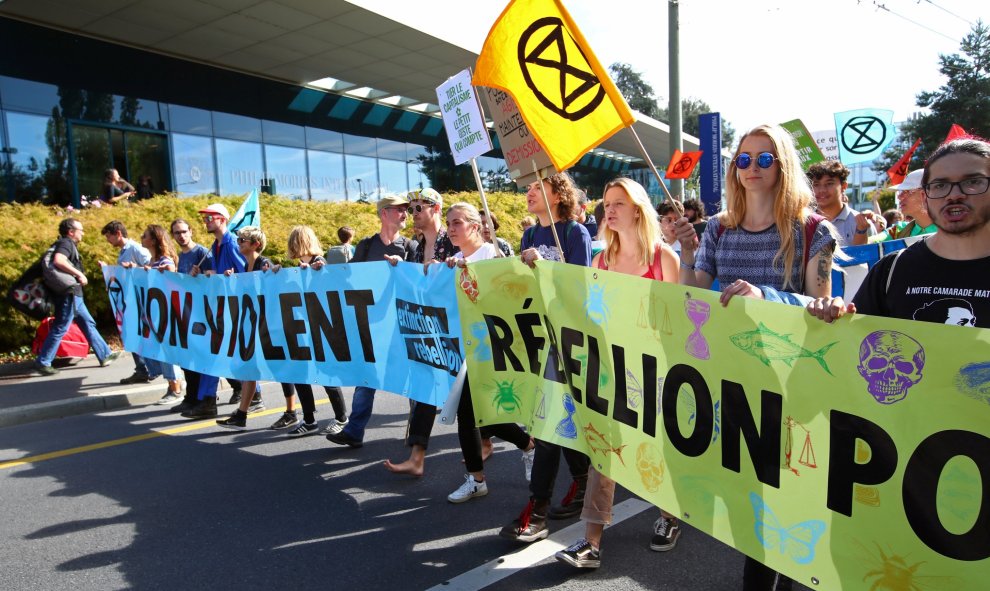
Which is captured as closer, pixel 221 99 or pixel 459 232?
pixel 459 232

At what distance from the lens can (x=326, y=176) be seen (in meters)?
21.4

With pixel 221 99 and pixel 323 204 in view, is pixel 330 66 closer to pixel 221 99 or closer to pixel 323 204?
pixel 221 99

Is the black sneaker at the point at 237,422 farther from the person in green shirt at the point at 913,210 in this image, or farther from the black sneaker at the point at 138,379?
the person in green shirt at the point at 913,210

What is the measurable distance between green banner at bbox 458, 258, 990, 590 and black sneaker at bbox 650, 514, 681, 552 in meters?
0.83

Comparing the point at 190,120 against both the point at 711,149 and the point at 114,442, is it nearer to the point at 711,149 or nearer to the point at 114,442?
the point at 711,149

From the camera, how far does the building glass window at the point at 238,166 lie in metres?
18.5

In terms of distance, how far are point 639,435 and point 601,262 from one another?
46.5 inches

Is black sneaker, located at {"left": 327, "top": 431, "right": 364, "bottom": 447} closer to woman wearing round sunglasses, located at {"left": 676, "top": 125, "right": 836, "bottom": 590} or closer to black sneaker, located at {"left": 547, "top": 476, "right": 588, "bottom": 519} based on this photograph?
black sneaker, located at {"left": 547, "top": 476, "right": 588, "bottom": 519}

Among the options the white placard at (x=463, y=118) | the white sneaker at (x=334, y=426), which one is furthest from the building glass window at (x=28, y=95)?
the white placard at (x=463, y=118)

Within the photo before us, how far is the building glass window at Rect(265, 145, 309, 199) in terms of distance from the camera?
780 inches

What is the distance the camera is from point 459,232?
430 centimetres

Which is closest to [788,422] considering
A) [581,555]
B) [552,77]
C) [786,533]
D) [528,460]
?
[786,533]

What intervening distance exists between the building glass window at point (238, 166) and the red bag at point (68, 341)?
9711 millimetres

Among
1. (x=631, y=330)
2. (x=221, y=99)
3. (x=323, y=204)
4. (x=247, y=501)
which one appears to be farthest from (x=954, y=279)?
(x=221, y=99)
